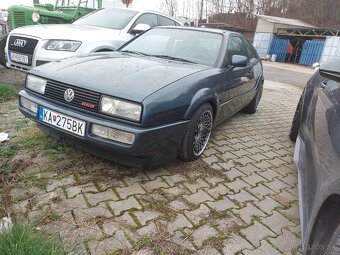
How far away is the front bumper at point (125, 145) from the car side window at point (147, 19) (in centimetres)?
377

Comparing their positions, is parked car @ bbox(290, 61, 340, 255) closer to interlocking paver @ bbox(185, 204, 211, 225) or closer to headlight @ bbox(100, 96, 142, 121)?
interlocking paver @ bbox(185, 204, 211, 225)

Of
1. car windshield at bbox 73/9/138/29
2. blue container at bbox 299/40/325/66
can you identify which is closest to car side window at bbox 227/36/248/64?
car windshield at bbox 73/9/138/29

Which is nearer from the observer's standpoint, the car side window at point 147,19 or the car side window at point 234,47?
the car side window at point 234,47

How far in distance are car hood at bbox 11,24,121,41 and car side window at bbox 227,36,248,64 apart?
229cm

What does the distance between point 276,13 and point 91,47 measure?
3846cm

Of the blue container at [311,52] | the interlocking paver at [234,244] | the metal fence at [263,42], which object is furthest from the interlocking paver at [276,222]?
the metal fence at [263,42]

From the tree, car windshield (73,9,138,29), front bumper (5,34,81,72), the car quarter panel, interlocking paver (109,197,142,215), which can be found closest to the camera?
the car quarter panel

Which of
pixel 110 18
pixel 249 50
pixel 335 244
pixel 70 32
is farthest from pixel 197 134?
pixel 110 18

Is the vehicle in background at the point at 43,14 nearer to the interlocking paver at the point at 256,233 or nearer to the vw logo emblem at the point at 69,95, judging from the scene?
the vw logo emblem at the point at 69,95

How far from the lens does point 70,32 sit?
5094 mm

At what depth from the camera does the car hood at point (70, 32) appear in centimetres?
496

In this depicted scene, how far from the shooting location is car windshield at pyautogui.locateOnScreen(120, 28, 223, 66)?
3.52 metres

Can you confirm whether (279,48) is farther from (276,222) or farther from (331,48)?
(276,222)

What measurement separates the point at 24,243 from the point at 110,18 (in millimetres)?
5244
